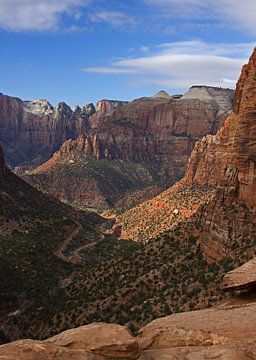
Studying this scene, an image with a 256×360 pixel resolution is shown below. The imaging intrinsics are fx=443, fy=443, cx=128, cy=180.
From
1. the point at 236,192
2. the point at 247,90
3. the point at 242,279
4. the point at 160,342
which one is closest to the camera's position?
the point at 160,342

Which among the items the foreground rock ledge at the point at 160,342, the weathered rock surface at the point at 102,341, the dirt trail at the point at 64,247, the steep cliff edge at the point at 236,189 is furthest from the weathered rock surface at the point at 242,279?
the dirt trail at the point at 64,247

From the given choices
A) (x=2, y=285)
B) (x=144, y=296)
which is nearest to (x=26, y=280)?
(x=2, y=285)

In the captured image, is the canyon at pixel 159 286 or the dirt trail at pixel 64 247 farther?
the dirt trail at pixel 64 247

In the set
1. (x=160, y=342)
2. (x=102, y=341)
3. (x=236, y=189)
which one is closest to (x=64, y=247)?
(x=236, y=189)

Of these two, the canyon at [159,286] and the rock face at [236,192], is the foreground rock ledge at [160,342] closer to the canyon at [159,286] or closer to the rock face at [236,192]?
the canyon at [159,286]

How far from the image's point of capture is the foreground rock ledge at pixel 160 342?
14.7 meters

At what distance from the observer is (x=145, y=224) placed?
10706 centimetres

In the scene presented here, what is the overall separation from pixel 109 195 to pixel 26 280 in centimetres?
12345

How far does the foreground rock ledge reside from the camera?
14.7 m

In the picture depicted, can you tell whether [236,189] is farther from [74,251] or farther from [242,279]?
[74,251]

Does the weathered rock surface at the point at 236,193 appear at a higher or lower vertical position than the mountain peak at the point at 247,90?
lower

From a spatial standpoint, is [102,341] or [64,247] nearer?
[102,341]

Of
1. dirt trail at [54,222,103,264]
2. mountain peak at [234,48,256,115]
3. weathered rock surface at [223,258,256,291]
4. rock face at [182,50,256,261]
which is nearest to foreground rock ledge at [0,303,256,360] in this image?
weathered rock surface at [223,258,256,291]

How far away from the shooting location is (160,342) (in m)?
17.8
